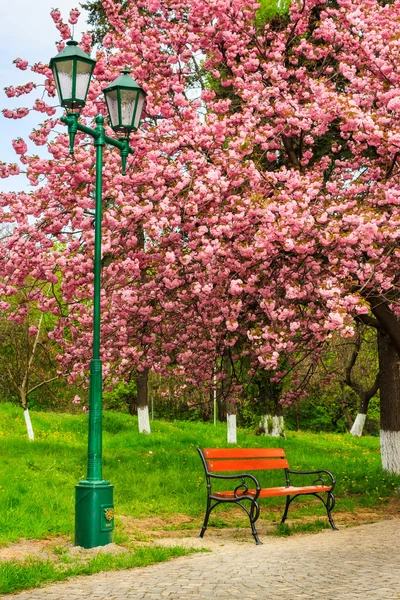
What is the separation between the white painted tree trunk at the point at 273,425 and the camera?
26.0 meters

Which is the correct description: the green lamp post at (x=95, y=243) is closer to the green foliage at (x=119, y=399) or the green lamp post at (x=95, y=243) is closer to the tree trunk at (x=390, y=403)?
the tree trunk at (x=390, y=403)

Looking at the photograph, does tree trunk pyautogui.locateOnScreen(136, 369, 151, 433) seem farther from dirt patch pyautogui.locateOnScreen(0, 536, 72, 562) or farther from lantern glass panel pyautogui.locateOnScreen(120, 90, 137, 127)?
lantern glass panel pyautogui.locateOnScreen(120, 90, 137, 127)

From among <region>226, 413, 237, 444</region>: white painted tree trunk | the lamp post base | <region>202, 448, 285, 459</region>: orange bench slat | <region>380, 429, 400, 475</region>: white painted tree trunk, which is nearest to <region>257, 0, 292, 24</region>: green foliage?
<region>380, 429, 400, 475</region>: white painted tree trunk

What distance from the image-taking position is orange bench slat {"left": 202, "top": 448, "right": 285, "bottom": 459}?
9.35m

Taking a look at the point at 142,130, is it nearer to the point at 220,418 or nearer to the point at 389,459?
the point at 389,459

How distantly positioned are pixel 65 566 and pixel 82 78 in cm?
532

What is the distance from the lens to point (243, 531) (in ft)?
32.2

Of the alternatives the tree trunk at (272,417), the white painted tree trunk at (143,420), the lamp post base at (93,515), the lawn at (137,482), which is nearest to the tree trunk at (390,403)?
the lawn at (137,482)

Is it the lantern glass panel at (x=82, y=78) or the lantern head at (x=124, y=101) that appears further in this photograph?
the lantern head at (x=124, y=101)

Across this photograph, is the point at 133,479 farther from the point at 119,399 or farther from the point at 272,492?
the point at 119,399

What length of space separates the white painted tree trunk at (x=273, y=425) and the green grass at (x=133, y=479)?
13.9ft

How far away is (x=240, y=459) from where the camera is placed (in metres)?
9.88

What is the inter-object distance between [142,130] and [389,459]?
8.04 meters

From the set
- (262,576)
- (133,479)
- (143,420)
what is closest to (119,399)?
(143,420)
